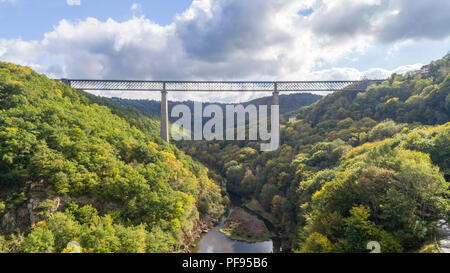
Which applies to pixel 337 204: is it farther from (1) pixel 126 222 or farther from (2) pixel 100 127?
(2) pixel 100 127

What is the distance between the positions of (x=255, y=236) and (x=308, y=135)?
2846cm

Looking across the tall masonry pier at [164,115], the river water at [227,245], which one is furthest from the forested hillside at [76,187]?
the tall masonry pier at [164,115]

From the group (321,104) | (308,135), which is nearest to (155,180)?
(308,135)

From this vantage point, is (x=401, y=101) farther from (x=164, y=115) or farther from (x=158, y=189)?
(x=158, y=189)

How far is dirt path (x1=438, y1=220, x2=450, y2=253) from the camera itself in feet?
36.8

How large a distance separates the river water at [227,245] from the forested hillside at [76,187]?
1.76m

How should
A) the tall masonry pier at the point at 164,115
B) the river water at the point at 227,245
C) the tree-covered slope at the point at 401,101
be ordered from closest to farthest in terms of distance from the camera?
the river water at the point at 227,245 < the tree-covered slope at the point at 401,101 < the tall masonry pier at the point at 164,115

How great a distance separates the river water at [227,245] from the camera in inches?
1020

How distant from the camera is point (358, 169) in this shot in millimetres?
18188

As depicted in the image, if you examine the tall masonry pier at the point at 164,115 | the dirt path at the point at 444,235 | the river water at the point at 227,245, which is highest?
the tall masonry pier at the point at 164,115

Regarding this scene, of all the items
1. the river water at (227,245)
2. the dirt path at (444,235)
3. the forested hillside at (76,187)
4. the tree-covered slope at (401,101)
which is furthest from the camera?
the tree-covered slope at (401,101)

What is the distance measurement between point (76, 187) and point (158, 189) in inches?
285

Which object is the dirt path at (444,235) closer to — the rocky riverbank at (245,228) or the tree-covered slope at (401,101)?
the rocky riverbank at (245,228)

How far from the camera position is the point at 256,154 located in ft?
174
